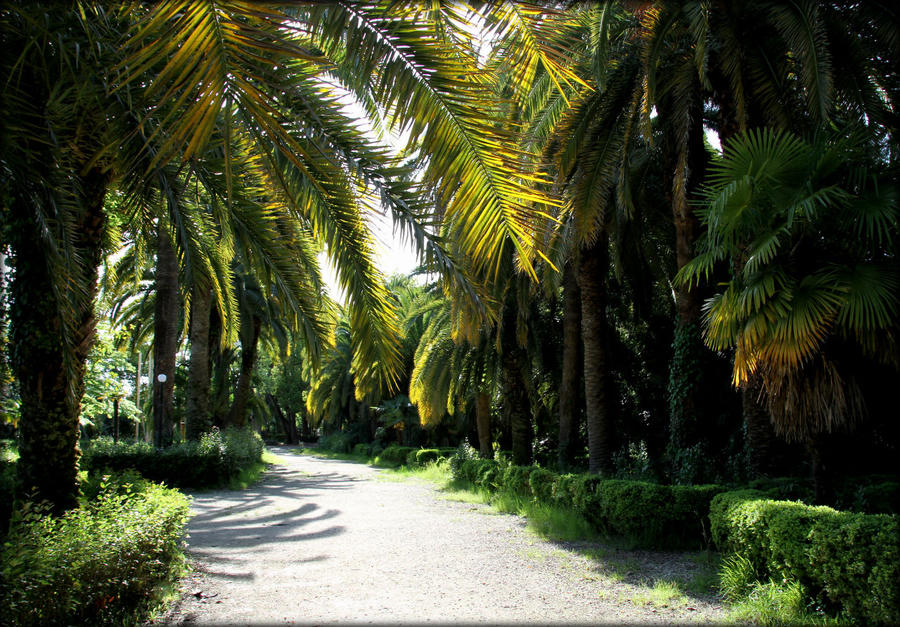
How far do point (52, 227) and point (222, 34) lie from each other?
4517 millimetres

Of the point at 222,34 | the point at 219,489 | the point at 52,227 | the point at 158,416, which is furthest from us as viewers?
the point at 158,416

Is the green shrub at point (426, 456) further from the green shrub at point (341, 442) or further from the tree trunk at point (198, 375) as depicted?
the green shrub at point (341, 442)

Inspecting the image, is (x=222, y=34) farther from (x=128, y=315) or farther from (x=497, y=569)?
(x=128, y=315)

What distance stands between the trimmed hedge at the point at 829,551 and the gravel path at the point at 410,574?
2.58ft

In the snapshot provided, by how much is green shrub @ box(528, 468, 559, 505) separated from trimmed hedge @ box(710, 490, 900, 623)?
567cm

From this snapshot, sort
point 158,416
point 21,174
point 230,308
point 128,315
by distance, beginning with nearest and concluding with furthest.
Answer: point 21,174 → point 230,308 → point 158,416 → point 128,315

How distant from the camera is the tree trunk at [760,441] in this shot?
29.3 ft

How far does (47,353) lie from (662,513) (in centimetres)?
792

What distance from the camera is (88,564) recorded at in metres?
4.46

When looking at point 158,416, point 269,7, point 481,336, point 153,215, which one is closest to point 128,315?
point 158,416

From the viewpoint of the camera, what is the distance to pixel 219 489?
669 inches

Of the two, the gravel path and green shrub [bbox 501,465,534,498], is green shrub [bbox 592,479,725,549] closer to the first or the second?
the gravel path

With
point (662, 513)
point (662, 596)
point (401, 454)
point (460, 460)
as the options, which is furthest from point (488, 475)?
point (401, 454)

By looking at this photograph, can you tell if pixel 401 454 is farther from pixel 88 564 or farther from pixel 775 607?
pixel 88 564
